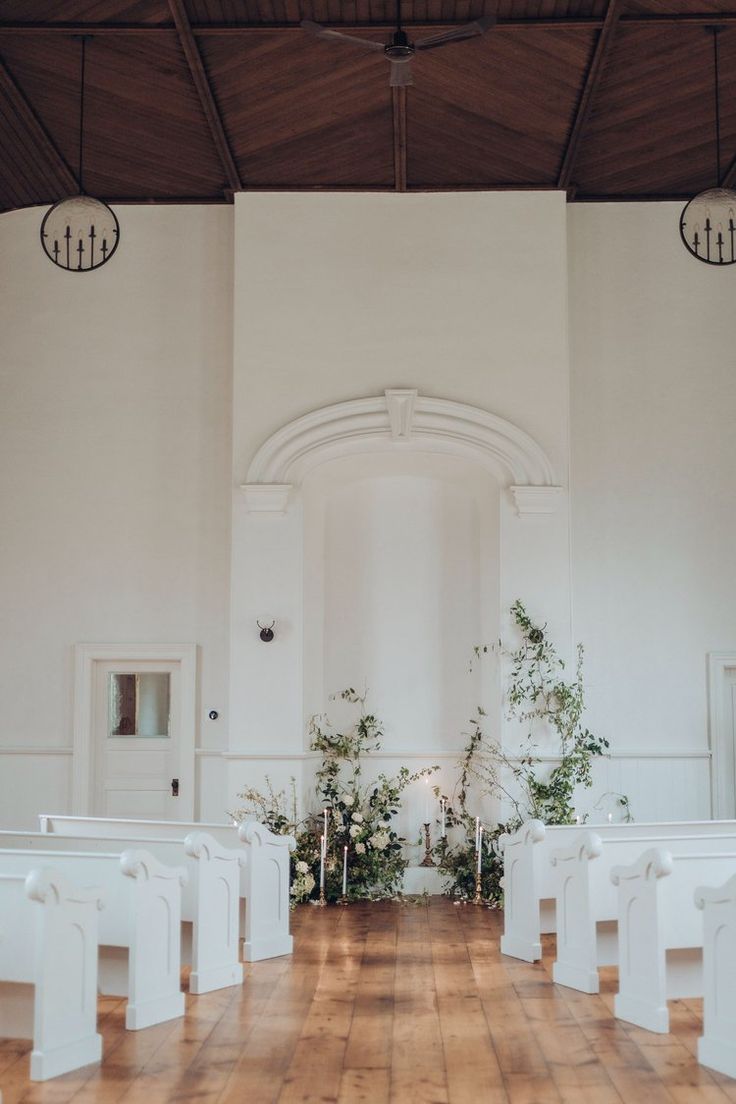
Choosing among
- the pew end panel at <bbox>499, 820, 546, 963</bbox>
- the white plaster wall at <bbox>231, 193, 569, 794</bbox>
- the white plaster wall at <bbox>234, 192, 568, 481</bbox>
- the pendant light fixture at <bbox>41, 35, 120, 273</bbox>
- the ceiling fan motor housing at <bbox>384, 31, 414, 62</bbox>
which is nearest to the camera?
the ceiling fan motor housing at <bbox>384, 31, 414, 62</bbox>

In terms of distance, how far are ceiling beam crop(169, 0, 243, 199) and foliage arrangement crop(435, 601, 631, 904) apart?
423 cm

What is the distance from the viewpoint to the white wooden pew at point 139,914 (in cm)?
548

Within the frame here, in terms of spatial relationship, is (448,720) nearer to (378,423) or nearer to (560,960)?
(378,423)

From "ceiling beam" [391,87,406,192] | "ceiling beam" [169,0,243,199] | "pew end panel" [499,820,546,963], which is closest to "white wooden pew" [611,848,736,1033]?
"pew end panel" [499,820,546,963]

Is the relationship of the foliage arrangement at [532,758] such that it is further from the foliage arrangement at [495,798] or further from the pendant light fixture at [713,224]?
the pendant light fixture at [713,224]

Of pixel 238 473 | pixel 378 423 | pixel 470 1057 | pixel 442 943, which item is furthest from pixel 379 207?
pixel 470 1057

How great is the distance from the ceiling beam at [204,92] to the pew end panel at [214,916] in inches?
205

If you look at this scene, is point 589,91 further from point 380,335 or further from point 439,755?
point 439,755

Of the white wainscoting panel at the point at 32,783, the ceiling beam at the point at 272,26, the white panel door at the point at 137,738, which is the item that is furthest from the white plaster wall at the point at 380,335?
the ceiling beam at the point at 272,26

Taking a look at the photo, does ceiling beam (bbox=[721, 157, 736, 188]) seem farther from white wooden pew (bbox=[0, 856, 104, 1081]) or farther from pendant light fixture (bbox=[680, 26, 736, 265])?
white wooden pew (bbox=[0, 856, 104, 1081])

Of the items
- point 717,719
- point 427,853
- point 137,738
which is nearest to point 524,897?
point 427,853

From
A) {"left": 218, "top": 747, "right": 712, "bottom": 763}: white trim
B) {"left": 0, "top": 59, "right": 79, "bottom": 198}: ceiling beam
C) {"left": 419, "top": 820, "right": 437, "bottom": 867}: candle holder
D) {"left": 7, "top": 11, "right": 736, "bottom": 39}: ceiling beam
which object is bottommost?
{"left": 419, "top": 820, "right": 437, "bottom": 867}: candle holder

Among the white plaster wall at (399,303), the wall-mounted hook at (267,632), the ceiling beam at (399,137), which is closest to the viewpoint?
the ceiling beam at (399,137)

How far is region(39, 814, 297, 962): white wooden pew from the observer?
6.93 meters
